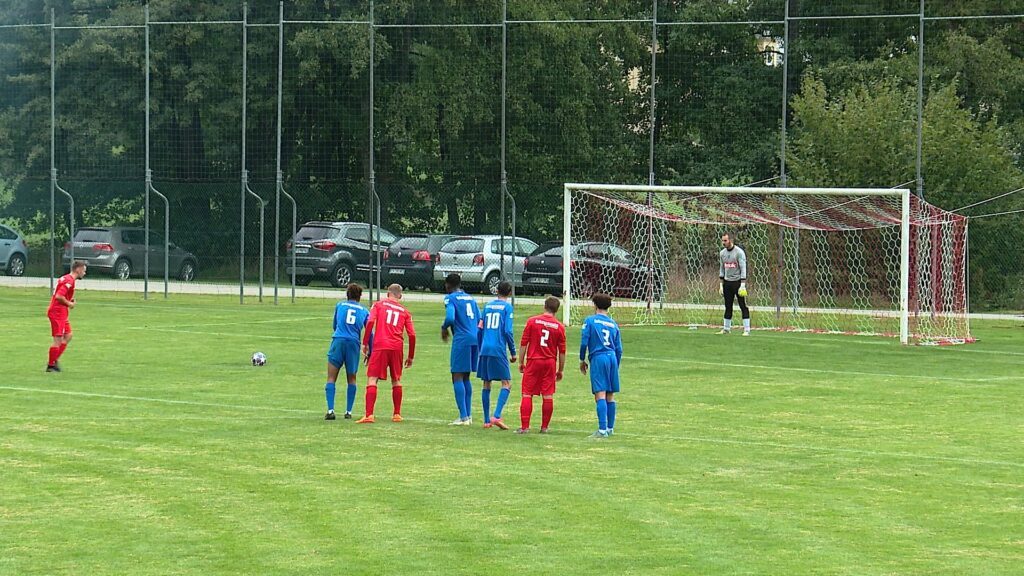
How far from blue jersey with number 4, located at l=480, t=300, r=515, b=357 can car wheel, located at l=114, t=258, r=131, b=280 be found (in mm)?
26020

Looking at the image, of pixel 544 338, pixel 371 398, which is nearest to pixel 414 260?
pixel 371 398

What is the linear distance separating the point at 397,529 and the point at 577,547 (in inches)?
53.1

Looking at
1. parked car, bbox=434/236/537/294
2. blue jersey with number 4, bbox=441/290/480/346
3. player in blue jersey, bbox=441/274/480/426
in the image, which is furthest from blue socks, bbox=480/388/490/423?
parked car, bbox=434/236/537/294

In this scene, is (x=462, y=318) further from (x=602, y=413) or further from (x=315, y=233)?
(x=315, y=233)

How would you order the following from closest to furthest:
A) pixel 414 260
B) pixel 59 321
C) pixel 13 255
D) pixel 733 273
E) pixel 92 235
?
1. pixel 59 321
2. pixel 733 273
3. pixel 414 260
4. pixel 92 235
5. pixel 13 255

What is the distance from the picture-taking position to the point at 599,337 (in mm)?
15039

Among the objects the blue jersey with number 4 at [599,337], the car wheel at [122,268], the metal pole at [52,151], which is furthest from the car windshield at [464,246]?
the blue jersey with number 4 at [599,337]

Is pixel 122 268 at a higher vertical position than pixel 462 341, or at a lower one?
higher

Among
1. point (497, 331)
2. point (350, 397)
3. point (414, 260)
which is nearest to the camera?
point (497, 331)

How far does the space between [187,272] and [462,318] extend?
79.6 feet

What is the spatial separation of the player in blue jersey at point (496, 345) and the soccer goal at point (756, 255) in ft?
44.8

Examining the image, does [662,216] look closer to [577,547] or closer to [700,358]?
[700,358]

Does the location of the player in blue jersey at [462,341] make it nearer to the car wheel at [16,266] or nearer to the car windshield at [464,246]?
the car windshield at [464,246]

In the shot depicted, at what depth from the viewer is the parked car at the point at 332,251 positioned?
127ft
